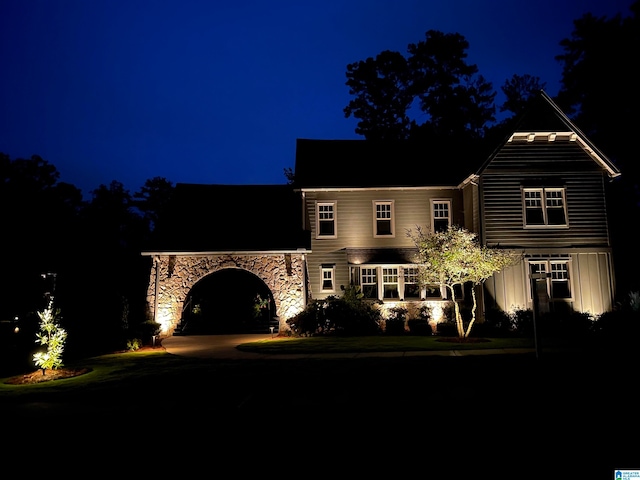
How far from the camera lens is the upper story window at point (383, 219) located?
79.6 ft

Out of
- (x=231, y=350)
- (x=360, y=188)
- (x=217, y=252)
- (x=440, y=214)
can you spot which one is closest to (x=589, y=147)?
(x=440, y=214)

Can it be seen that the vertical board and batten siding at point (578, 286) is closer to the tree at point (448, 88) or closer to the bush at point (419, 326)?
the bush at point (419, 326)

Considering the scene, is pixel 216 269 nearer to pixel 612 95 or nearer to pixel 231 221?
pixel 231 221

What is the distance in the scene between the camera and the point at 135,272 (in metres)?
32.7

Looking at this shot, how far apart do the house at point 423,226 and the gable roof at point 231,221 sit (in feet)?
0.32

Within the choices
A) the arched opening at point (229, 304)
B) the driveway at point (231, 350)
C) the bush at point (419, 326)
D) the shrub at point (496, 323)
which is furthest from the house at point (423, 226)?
the arched opening at point (229, 304)

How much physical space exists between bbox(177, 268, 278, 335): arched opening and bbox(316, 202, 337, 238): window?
402 centimetres

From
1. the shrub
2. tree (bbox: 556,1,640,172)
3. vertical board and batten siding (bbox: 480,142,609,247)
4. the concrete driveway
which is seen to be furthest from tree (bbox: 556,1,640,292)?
the concrete driveway

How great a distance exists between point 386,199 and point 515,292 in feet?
23.9

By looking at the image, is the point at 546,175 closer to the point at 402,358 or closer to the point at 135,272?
the point at 402,358

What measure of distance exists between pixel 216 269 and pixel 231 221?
323cm

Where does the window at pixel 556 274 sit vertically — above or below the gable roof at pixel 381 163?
below

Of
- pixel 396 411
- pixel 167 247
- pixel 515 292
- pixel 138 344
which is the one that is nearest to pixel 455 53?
pixel 515 292

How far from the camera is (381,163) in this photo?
26.3m
